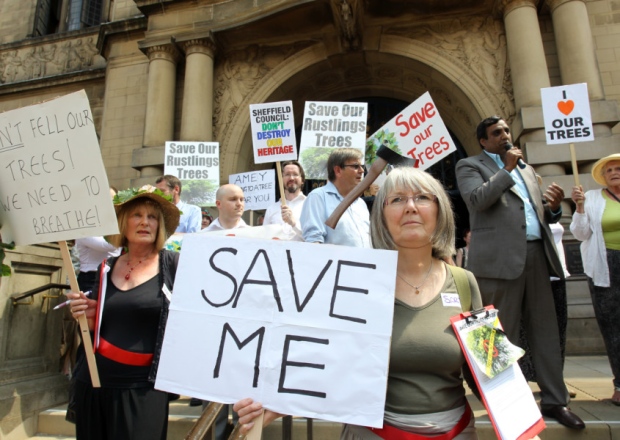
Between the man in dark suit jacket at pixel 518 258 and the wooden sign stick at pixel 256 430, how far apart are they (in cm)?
212

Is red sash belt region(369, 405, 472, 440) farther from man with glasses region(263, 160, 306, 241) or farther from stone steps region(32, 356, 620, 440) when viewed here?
man with glasses region(263, 160, 306, 241)

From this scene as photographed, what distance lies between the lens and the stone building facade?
741cm

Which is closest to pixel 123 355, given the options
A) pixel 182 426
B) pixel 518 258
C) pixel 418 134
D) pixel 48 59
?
pixel 182 426

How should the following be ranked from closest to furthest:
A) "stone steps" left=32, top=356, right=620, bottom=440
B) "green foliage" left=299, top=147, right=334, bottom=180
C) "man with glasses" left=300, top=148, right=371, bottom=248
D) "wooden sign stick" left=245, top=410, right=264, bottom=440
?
"wooden sign stick" left=245, top=410, right=264, bottom=440
"stone steps" left=32, top=356, right=620, bottom=440
"man with glasses" left=300, top=148, right=371, bottom=248
"green foliage" left=299, top=147, right=334, bottom=180

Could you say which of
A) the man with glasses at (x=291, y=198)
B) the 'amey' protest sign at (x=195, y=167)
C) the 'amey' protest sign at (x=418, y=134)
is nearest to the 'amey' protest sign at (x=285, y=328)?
the man with glasses at (x=291, y=198)

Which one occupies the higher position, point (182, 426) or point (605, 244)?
point (605, 244)

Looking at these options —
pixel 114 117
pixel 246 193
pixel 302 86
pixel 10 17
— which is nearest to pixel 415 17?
pixel 302 86

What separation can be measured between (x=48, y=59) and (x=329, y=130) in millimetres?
11098

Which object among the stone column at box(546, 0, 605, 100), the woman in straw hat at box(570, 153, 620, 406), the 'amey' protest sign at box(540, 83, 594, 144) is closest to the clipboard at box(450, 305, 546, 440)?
the woman in straw hat at box(570, 153, 620, 406)

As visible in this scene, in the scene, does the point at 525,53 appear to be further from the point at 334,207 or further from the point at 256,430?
the point at 256,430

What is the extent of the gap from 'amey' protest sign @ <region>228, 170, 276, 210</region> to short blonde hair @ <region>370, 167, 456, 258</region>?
16.6 feet

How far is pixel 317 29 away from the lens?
362 inches

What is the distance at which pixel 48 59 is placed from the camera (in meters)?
12.7

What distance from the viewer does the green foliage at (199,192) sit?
22.3 ft
